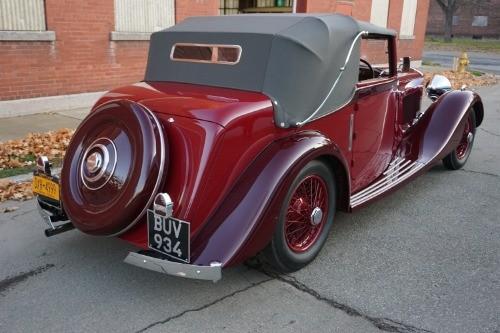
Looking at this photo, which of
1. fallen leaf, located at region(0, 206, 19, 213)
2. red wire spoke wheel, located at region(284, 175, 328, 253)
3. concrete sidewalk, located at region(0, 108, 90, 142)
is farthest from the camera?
concrete sidewalk, located at region(0, 108, 90, 142)

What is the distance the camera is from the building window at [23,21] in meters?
7.57

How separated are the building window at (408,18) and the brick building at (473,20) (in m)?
25.4

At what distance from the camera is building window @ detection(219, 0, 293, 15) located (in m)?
13.9

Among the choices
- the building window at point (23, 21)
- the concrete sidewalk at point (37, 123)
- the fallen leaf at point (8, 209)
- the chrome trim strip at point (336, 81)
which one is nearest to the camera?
the chrome trim strip at point (336, 81)

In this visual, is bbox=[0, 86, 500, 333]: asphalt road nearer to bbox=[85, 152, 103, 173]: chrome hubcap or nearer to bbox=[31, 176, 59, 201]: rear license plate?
bbox=[31, 176, 59, 201]: rear license plate

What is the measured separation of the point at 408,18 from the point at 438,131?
14340mm

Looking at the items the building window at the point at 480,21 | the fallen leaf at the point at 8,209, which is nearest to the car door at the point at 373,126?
the fallen leaf at the point at 8,209

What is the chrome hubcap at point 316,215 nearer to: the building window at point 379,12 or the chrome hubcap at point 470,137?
the chrome hubcap at point 470,137

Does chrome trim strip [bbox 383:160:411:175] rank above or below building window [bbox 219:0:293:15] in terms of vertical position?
below

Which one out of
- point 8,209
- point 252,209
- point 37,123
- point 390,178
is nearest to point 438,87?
point 390,178

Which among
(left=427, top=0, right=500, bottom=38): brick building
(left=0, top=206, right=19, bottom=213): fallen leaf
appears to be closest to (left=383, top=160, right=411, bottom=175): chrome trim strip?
(left=0, top=206, right=19, bottom=213): fallen leaf

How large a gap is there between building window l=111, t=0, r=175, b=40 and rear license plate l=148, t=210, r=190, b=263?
6.95m

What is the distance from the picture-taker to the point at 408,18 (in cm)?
1800

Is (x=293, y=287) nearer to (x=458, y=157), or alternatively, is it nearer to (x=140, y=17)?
(x=458, y=157)
